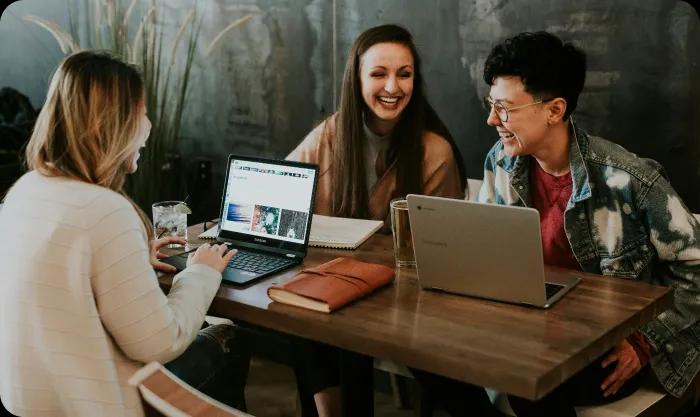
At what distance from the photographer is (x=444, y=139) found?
2.81 metres

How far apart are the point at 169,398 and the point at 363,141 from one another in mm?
1503

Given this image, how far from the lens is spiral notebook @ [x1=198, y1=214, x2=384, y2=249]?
7.58 ft

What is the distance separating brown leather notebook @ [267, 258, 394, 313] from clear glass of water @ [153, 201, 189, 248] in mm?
580

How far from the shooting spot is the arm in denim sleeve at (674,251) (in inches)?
81.9

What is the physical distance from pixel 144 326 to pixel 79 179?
31 cm

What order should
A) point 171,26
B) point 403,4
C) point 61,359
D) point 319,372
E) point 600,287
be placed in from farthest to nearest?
point 171,26 → point 403,4 → point 319,372 → point 600,287 → point 61,359

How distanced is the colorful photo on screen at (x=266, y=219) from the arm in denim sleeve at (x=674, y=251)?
3.00 ft

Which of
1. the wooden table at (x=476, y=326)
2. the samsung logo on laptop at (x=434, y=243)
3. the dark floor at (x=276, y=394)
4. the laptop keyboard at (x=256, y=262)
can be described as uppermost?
the samsung logo on laptop at (x=434, y=243)

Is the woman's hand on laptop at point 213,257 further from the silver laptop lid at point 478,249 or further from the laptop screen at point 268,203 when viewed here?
the silver laptop lid at point 478,249

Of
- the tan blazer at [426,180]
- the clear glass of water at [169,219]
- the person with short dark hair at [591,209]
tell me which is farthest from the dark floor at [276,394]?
the person with short dark hair at [591,209]

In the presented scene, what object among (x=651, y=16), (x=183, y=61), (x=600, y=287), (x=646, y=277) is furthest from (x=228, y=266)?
(x=183, y=61)

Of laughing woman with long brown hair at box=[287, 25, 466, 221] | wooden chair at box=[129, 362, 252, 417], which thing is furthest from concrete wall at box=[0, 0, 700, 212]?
wooden chair at box=[129, 362, 252, 417]

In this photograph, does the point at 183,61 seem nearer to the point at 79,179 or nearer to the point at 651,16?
the point at 651,16

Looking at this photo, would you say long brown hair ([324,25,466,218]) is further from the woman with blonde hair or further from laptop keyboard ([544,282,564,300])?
the woman with blonde hair
